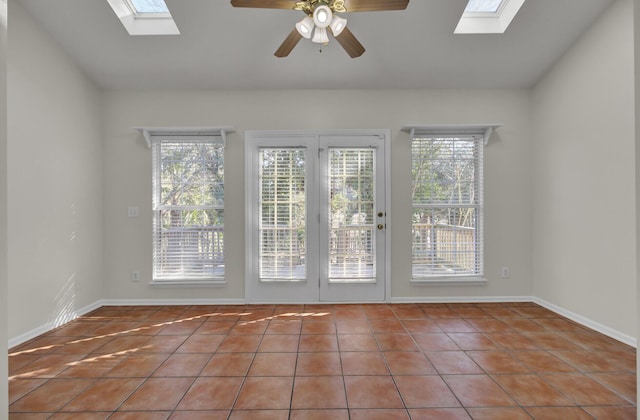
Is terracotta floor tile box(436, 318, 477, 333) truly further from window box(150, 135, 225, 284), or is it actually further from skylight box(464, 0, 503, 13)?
skylight box(464, 0, 503, 13)

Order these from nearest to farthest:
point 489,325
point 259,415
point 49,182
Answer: point 259,415 < point 49,182 < point 489,325

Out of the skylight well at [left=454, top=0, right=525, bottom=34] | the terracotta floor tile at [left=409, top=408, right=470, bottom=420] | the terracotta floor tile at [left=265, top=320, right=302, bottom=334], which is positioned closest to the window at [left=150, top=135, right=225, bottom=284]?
the terracotta floor tile at [left=265, top=320, right=302, bottom=334]

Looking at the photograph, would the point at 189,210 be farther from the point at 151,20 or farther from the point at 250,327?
the point at 151,20

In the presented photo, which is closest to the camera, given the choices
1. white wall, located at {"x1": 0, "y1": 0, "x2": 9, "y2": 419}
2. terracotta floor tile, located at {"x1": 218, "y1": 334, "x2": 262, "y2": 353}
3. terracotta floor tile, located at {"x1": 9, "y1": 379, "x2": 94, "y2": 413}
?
white wall, located at {"x1": 0, "y1": 0, "x2": 9, "y2": 419}

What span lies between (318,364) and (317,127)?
8.31 ft

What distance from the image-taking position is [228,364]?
8.16 feet

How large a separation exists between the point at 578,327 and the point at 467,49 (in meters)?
2.84

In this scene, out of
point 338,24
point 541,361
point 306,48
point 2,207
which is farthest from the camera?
point 306,48

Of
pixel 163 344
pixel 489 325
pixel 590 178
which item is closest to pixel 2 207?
pixel 163 344

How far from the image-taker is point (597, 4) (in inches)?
116

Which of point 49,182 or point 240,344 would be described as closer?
point 240,344

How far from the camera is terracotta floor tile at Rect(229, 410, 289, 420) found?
185 centimetres

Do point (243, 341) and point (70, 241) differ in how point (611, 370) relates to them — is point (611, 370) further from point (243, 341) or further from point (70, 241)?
point (70, 241)

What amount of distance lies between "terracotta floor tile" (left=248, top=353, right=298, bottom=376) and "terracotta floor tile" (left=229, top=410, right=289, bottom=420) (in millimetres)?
418
